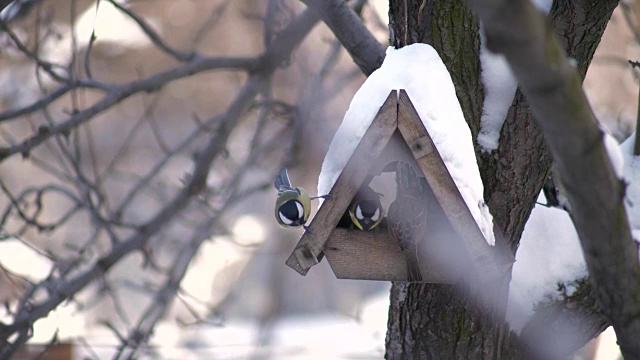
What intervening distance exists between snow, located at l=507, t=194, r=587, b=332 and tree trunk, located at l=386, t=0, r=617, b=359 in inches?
7.0

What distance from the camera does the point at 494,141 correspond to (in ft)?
5.25

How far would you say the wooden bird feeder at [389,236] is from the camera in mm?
1327

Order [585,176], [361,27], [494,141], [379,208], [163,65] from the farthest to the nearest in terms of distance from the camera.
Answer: [163,65] → [361,27] → [494,141] → [379,208] → [585,176]

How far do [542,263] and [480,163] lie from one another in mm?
410

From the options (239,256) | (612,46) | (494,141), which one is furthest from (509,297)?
(612,46)

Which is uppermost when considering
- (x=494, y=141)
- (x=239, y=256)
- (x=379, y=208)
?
(x=239, y=256)

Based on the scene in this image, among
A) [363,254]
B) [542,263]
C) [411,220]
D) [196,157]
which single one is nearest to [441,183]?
[411,220]

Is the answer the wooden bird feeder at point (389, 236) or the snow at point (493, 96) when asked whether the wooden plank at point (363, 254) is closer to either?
the wooden bird feeder at point (389, 236)

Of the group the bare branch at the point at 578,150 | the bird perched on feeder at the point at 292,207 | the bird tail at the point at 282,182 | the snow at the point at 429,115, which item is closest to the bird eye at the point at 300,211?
the bird perched on feeder at the point at 292,207

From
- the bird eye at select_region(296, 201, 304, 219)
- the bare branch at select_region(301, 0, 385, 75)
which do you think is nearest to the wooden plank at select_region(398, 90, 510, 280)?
the bird eye at select_region(296, 201, 304, 219)

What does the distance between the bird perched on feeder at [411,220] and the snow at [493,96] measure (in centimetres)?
26

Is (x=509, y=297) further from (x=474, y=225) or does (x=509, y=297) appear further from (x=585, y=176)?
(x=585, y=176)

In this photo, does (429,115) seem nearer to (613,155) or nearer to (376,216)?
(376,216)

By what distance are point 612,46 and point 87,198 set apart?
3.75 metres
